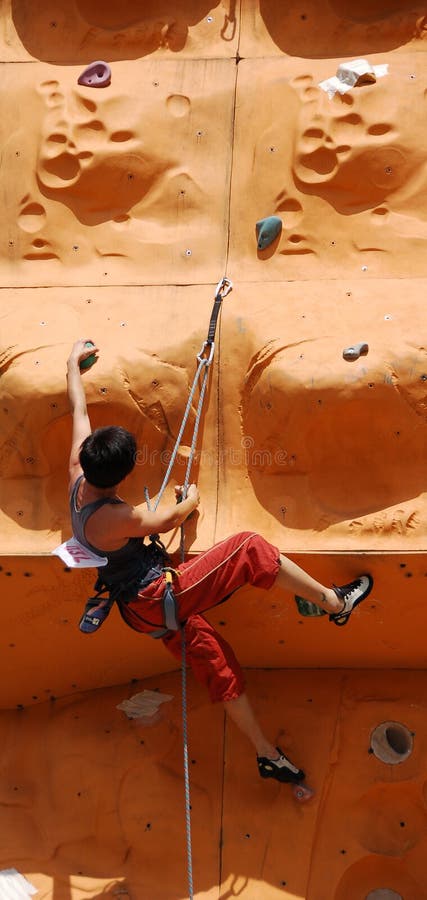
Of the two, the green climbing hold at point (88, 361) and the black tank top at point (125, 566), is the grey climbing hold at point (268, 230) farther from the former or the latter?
the black tank top at point (125, 566)

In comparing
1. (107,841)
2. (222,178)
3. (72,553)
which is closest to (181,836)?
(107,841)

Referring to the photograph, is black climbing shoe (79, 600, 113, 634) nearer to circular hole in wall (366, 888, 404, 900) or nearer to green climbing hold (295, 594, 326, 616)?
green climbing hold (295, 594, 326, 616)

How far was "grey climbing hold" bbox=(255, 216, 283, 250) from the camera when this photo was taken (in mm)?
4992

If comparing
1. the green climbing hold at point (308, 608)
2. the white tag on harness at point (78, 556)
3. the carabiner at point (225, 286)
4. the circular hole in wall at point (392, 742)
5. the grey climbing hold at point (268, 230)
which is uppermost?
the grey climbing hold at point (268, 230)

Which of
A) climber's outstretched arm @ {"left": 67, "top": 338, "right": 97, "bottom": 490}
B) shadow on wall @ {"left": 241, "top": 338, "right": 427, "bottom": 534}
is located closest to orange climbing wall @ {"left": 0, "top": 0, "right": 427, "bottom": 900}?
shadow on wall @ {"left": 241, "top": 338, "right": 427, "bottom": 534}

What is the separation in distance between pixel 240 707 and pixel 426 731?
804 mm

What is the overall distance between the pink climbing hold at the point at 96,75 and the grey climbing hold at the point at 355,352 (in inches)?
71.3

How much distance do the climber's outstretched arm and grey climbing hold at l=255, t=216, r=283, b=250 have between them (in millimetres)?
920

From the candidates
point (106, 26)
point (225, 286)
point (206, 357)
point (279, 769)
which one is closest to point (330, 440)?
point (206, 357)

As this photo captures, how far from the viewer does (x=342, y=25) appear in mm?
5312

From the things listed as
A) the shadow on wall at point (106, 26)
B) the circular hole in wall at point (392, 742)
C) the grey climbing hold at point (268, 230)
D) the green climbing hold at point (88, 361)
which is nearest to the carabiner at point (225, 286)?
the grey climbing hold at point (268, 230)

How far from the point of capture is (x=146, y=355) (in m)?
4.70

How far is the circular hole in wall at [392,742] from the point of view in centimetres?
457

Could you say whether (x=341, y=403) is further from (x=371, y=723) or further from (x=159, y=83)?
(x=159, y=83)
